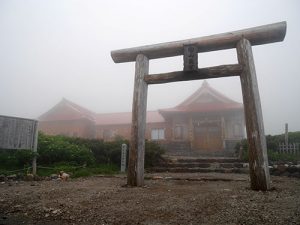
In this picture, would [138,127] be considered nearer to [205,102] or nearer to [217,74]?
[217,74]

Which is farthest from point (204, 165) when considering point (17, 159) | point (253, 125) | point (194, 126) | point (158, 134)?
point (158, 134)

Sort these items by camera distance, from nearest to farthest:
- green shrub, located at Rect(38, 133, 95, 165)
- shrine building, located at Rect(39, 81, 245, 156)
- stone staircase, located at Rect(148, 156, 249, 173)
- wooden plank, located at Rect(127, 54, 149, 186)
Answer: wooden plank, located at Rect(127, 54, 149, 186)
stone staircase, located at Rect(148, 156, 249, 173)
green shrub, located at Rect(38, 133, 95, 165)
shrine building, located at Rect(39, 81, 245, 156)

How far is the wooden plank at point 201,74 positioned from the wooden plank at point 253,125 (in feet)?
0.68

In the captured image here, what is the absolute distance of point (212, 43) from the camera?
5699 millimetres

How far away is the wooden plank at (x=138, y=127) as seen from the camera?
18.2 ft

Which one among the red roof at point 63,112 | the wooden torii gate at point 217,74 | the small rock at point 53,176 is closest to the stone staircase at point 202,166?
the small rock at point 53,176

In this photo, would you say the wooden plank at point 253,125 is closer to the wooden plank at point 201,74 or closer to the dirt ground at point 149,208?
the wooden plank at point 201,74

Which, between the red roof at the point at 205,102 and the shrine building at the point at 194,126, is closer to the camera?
the shrine building at the point at 194,126

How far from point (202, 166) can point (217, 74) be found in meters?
5.90

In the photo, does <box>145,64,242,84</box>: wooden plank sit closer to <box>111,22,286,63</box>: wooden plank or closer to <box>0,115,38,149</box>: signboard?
<box>111,22,286,63</box>: wooden plank

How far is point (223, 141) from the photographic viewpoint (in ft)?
63.8

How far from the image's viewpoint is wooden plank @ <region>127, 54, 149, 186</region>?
5.55 metres

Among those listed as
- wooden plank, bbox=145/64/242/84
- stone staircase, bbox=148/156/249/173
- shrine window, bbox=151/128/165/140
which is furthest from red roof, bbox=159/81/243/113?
wooden plank, bbox=145/64/242/84

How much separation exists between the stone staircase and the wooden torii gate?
4470mm
